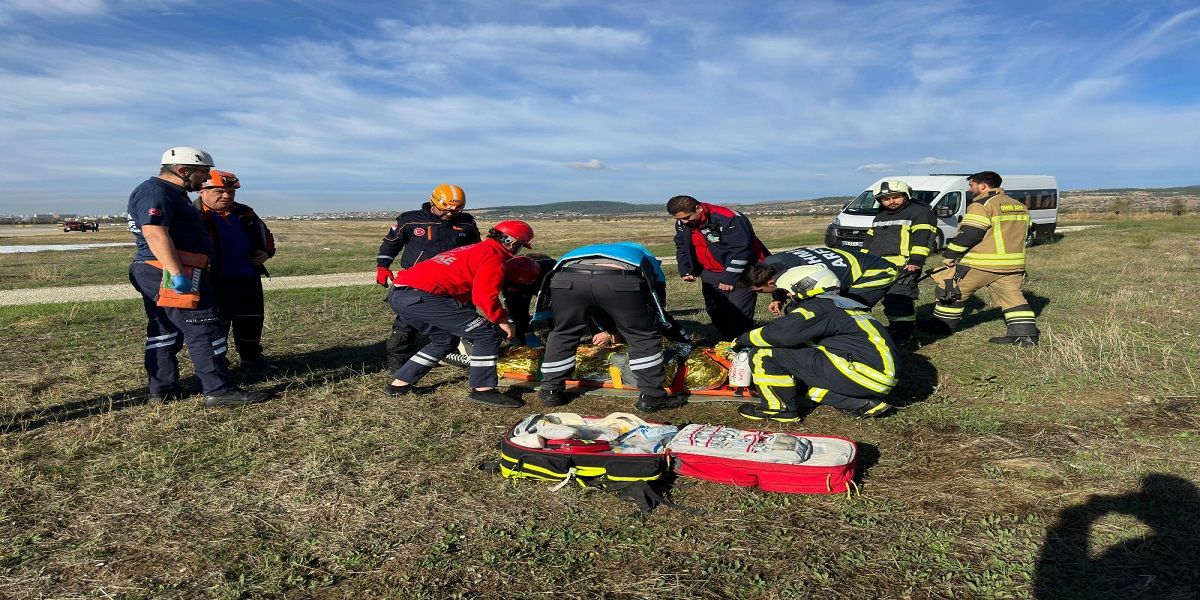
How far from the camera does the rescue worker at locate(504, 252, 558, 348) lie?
20.3ft

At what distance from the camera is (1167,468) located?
4.01m

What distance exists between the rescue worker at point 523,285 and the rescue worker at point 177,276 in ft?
8.08

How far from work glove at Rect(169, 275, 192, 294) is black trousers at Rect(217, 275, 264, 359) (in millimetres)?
1441

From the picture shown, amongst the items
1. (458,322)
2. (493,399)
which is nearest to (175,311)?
(458,322)

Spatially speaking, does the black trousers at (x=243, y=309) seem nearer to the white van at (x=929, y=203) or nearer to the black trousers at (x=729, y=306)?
the black trousers at (x=729, y=306)

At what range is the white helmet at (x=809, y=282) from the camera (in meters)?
5.30

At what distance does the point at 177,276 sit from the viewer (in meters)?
5.26

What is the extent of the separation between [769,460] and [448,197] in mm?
4529

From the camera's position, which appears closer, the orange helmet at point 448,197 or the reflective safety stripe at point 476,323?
the reflective safety stripe at point 476,323

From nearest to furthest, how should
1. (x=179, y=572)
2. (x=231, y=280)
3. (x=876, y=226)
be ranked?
(x=179, y=572), (x=231, y=280), (x=876, y=226)

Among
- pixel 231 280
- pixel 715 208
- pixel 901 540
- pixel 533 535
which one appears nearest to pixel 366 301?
pixel 231 280

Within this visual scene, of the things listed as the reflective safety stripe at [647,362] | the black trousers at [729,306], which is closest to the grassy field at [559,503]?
the reflective safety stripe at [647,362]

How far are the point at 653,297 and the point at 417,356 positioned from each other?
2.27 meters

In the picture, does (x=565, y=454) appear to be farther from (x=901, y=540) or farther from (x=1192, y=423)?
(x=1192, y=423)
